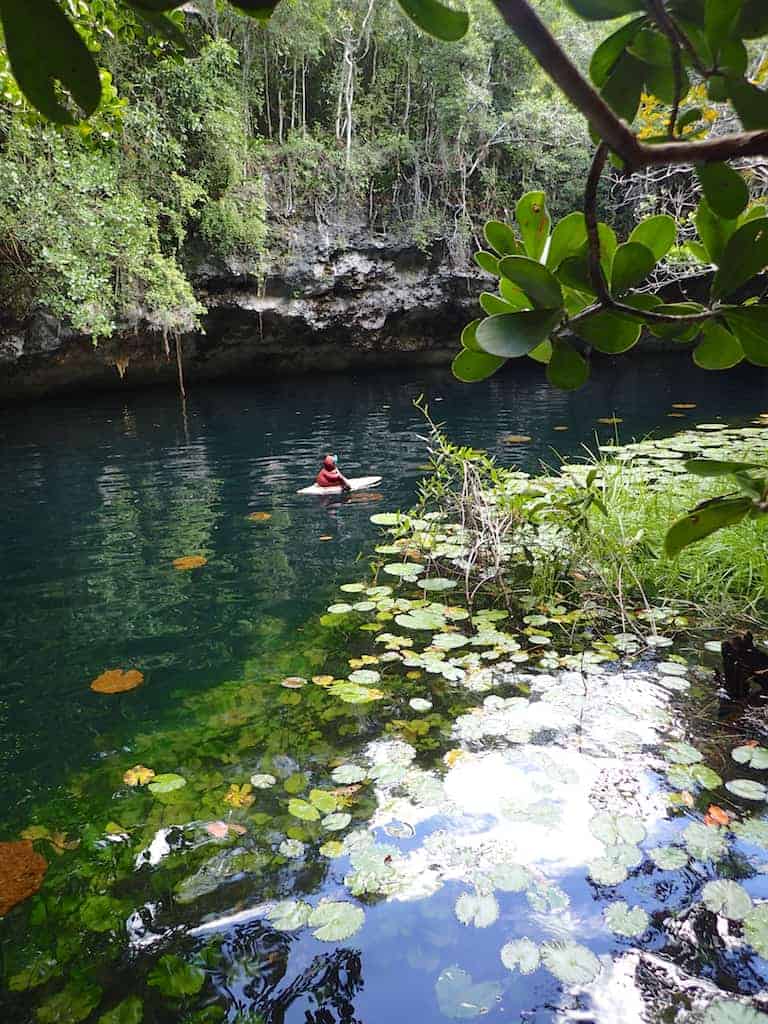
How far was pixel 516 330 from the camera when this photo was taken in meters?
0.68

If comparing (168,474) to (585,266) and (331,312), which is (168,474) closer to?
(585,266)

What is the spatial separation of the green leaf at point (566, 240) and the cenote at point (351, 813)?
171 centimetres

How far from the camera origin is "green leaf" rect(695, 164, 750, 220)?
0.72m

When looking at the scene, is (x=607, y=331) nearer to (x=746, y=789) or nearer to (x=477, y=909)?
(x=477, y=909)

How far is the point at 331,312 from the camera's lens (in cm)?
1530

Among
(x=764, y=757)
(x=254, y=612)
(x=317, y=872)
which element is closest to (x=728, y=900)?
(x=764, y=757)

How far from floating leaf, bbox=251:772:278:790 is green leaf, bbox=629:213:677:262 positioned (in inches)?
86.9

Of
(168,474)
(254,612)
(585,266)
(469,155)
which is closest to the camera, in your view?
(585,266)

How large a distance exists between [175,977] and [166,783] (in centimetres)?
83

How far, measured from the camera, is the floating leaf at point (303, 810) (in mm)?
2256

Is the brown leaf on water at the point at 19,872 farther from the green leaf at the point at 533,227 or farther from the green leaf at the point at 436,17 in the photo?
the green leaf at the point at 436,17

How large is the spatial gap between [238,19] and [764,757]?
14.6 metres

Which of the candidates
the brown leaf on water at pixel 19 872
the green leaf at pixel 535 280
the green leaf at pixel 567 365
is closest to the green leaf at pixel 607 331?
the green leaf at pixel 567 365

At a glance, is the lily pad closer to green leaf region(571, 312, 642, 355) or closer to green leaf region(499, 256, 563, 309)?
green leaf region(571, 312, 642, 355)
